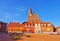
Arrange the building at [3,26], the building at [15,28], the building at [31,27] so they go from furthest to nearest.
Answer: the building at [15,28]
the building at [31,27]
the building at [3,26]

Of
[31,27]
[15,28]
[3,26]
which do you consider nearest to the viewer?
[3,26]

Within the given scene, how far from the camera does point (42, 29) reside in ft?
279

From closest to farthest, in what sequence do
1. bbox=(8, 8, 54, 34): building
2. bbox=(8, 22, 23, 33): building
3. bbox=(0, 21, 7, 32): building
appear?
bbox=(0, 21, 7, 32): building < bbox=(8, 8, 54, 34): building < bbox=(8, 22, 23, 33): building

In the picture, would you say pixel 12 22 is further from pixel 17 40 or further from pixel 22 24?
pixel 17 40

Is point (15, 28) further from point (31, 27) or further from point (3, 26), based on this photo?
point (31, 27)

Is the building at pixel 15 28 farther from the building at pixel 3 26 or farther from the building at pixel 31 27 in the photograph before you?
the building at pixel 3 26

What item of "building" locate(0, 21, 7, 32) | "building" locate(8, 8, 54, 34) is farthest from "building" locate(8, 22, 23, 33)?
"building" locate(0, 21, 7, 32)

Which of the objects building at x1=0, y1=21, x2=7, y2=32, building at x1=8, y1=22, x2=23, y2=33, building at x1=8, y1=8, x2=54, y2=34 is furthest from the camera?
building at x1=8, y1=22, x2=23, y2=33

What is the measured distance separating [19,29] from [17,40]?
108 ft

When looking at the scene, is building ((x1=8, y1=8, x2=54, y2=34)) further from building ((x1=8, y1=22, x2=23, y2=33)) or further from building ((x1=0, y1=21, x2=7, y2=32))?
building ((x1=0, y1=21, x2=7, y2=32))

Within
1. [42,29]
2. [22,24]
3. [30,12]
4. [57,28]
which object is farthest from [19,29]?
[30,12]

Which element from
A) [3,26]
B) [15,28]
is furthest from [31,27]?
[3,26]

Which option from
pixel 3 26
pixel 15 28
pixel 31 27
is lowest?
pixel 15 28

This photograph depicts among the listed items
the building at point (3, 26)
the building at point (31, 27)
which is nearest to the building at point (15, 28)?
the building at point (31, 27)
